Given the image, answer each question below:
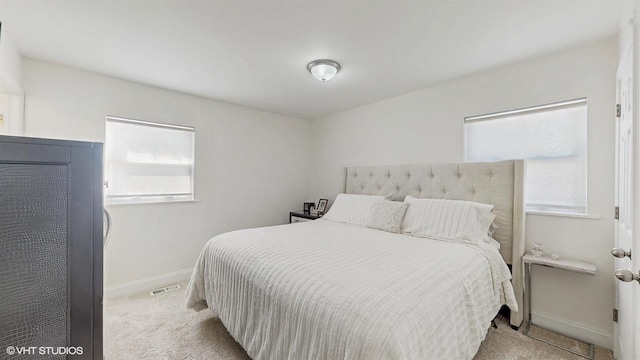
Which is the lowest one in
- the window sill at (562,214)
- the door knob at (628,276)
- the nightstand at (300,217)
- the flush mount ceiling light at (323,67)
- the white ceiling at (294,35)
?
the nightstand at (300,217)

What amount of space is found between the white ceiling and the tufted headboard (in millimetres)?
958

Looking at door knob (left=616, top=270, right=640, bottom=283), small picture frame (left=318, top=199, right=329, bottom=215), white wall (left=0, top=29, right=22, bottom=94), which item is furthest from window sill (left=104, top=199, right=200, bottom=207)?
door knob (left=616, top=270, right=640, bottom=283)

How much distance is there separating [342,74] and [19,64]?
2846 mm

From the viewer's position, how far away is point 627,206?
1.36 meters

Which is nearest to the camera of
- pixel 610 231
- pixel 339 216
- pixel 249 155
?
pixel 610 231

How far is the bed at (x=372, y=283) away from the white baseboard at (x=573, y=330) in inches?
10.0

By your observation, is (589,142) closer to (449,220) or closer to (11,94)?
(449,220)

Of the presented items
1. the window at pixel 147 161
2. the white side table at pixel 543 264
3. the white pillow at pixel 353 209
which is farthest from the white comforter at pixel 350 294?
the window at pixel 147 161

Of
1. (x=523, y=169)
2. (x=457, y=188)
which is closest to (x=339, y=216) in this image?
(x=457, y=188)

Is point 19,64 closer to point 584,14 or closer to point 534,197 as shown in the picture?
point 584,14

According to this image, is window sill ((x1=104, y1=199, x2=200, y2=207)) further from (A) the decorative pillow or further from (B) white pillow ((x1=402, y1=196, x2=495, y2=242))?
(B) white pillow ((x1=402, y1=196, x2=495, y2=242))

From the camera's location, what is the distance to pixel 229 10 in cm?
162
